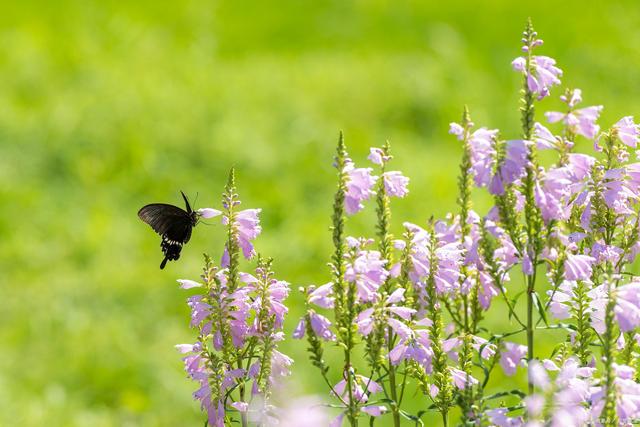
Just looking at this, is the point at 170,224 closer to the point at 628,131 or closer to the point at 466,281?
the point at 466,281

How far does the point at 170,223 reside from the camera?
3.33 m

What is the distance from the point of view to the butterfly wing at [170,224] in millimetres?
3260

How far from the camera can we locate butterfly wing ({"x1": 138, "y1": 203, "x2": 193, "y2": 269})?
→ 10.7 feet

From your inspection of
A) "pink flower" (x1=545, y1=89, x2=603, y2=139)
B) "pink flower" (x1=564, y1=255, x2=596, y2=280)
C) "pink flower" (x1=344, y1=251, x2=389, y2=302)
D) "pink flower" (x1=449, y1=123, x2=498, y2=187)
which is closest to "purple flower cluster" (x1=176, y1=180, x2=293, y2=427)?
"pink flower" (x1=344, y1=251, x2=389, y2=302)

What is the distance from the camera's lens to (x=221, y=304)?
231cm

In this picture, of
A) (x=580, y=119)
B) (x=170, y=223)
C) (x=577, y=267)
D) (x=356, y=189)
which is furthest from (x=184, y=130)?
(x=577, y=267)

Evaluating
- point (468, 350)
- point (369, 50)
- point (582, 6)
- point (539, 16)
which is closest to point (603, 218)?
point (468, 350)

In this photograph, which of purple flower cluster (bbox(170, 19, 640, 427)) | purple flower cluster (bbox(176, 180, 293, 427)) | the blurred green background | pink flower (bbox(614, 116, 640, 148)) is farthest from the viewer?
the blurred green background

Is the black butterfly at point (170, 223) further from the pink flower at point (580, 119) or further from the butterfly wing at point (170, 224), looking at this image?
the pink flower at point (580, 119)

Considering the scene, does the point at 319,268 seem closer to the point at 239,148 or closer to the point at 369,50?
the point at 239,148

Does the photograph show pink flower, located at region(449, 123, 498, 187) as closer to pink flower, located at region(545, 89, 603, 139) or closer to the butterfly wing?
pink flower, located at region(545, 89, 603, 139)

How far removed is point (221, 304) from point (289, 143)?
675cm

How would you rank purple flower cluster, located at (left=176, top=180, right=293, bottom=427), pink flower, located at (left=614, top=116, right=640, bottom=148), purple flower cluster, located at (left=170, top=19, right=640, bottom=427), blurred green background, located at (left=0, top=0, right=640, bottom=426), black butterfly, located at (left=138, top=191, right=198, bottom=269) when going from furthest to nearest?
1. blurred green background, located at (left=0, top=0, right=640, bottom=426)
2. black butterfly, located at (left=138, top=191, right=198, bottom=269)
3. pink flower, located at (left=614, top=116, right=640, bottom=148)
4. purple flower cluster, located at (left=176, top=180, right=293, bottom=427)
5. purple flower cluster, located at (left=170, top=19, right=640, bottom=427)

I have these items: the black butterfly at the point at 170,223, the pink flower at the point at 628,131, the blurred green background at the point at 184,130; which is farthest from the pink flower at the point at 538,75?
→ the blurred green background at the point at 184,130
